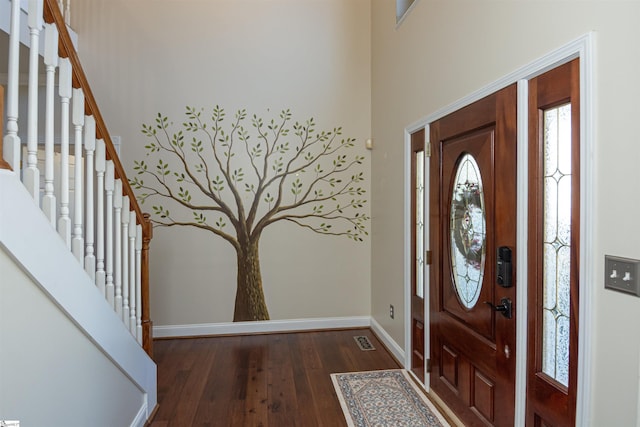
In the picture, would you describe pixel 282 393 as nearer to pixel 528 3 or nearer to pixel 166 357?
pixel 166 357

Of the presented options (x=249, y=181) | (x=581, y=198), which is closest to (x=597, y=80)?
(x=581, y=198)

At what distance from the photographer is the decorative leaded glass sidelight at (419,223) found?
9.37ft

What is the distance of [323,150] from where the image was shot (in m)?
4.05

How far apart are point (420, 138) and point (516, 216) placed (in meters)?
1.25

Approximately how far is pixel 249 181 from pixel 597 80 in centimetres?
319

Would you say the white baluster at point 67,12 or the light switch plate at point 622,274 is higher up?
the white baluster at point 67,12

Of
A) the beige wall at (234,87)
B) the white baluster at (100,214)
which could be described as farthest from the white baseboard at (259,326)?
the white baluster at (100,214)

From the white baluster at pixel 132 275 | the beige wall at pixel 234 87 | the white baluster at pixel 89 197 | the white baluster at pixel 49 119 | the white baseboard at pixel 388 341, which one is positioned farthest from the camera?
the beige wall at pixel 234 87

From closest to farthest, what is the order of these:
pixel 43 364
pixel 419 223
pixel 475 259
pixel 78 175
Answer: pixel 43 364 < pixel 78 175 < pixel 475 259 < pixel 419 223

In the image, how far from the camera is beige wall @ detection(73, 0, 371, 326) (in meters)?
3.74

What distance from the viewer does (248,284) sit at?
397cm

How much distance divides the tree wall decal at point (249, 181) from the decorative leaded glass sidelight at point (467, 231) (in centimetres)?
185

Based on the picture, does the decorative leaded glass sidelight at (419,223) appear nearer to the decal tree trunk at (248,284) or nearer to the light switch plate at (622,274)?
the light switch plate at (622,274)

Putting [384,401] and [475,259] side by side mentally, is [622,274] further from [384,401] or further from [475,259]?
[384,401]
